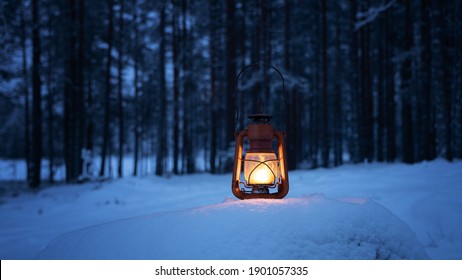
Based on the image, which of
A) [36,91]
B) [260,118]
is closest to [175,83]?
[36,91]

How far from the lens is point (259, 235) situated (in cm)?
210

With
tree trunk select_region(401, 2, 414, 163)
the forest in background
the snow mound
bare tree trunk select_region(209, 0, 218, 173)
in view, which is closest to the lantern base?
the snow mound

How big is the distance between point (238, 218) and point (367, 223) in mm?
1003

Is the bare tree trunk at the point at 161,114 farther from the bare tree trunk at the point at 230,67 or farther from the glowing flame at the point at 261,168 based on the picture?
the glowing flame at the point at 261,168

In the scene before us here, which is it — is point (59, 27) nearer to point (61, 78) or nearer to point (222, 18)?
point (61, 78)

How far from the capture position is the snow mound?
206 cm

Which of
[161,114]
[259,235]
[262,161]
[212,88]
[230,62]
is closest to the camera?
[259,235]

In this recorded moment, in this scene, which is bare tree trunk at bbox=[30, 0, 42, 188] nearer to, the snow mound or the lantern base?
the snow mound

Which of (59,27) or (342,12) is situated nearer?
(59,27)

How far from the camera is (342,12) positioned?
2116 cm

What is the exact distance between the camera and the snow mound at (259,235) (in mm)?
2059

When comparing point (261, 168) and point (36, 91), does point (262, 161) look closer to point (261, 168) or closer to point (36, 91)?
point (261, 168)

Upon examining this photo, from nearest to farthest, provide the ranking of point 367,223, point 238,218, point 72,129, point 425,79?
point 238,218, point 367,223, point 425,79, point 72,129

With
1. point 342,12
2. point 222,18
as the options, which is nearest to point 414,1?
point 342,12
